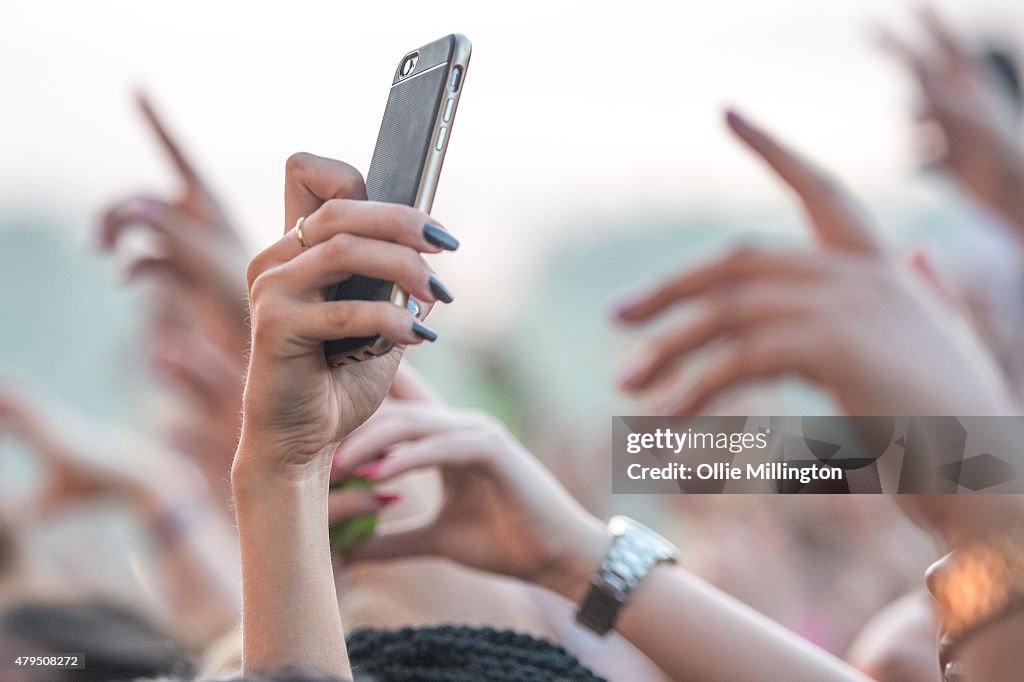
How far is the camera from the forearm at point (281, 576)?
464mm

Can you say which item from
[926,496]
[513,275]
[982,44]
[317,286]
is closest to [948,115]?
[982,44]

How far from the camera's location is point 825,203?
2.51 ft

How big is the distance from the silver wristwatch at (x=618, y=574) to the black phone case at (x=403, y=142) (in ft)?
1.03

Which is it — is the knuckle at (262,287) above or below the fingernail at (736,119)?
below

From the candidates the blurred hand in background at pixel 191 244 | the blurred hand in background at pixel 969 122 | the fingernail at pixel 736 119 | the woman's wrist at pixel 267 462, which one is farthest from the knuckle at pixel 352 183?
the blurred hand in background at pixel 969 122

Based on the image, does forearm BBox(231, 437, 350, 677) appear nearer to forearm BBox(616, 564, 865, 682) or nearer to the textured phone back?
the textured phone back

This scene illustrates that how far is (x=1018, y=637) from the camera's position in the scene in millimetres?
626

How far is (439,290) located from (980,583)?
16.7 inches

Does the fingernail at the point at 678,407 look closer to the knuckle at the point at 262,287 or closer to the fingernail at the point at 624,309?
the fingernail at the point at 624,309

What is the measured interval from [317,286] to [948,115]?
36.2 inches

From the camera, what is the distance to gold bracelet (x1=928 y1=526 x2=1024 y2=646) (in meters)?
0.63

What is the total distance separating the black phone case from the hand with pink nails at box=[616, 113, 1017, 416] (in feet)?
0.99

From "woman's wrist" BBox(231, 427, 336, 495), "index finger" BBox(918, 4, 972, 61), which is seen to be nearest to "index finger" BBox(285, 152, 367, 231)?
"woman's wrist" BBox(231, 427, 336, 495)

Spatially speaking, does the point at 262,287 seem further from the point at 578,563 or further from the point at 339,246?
the point at 578,563
